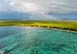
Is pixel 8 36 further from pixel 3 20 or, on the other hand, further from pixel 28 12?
pixel 28 12

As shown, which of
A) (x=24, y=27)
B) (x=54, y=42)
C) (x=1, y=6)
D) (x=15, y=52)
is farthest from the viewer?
(x=24, y=27)

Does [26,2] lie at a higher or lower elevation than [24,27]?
higher

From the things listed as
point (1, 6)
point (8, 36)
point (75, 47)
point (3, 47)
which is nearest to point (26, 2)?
point (1, 6)

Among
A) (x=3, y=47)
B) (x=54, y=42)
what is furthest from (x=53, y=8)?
(x=3, y=47)

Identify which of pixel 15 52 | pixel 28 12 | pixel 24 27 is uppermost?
pixel 28 12

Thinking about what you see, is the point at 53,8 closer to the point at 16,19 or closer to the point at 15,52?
the point at 16,19

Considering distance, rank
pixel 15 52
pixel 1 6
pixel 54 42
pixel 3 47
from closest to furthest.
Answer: pixel 15 52, pixel 3 47, pixel 54 42, pixel 1 6

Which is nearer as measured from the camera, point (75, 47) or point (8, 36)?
point (75, 47)
